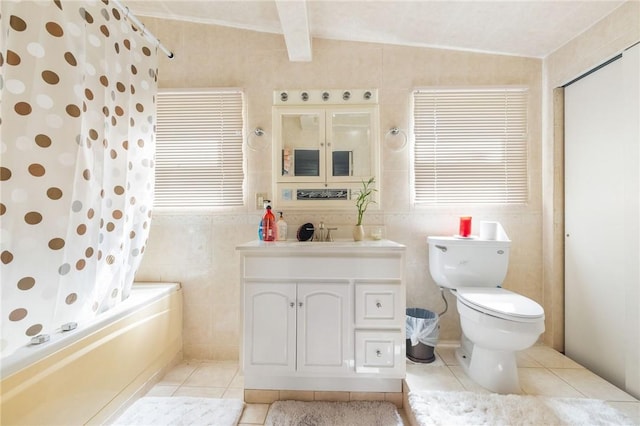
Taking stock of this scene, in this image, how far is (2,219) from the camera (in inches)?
36.0

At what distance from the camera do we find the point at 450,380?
1.52m

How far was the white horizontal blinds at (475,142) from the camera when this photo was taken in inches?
77.2

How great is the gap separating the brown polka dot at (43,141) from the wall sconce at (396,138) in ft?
5.94

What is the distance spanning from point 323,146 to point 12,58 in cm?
149

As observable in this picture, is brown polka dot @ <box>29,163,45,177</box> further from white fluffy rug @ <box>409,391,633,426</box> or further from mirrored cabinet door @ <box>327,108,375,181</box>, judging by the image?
white fluffy rug @ <box>409,391,633,426</box>

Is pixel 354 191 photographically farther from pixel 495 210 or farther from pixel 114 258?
pixel 114 258

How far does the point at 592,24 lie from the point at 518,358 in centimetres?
211

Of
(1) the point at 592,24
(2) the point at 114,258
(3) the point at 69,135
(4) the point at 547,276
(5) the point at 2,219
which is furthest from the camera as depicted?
(4) the point at 547,276

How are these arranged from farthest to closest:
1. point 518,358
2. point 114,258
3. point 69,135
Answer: point 518,358
point 114,258
point 69,135

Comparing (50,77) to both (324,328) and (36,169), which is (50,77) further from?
(324,328)

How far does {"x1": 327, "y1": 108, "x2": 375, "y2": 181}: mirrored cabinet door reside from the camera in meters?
1.94

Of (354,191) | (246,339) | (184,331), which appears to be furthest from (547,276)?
(184,331)

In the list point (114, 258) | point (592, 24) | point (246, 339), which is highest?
point (592, 24)

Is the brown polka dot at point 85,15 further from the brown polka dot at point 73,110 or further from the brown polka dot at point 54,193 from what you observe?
the brown polka dot at point 54,193
